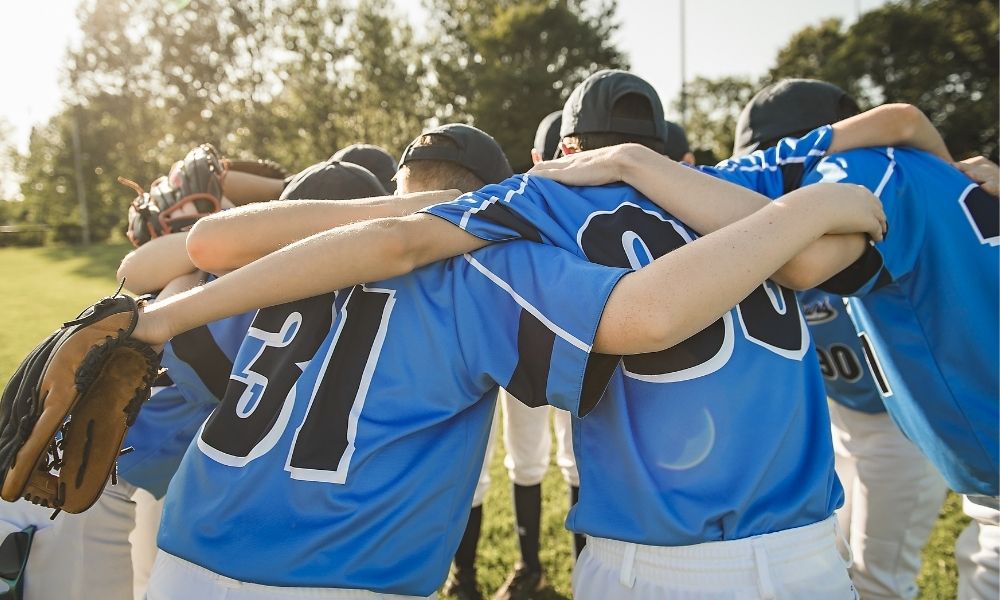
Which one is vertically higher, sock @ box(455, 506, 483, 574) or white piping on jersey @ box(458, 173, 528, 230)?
white piping on jersey @ box(458, 173, 528, 230)

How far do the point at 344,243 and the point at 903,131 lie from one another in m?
1.93

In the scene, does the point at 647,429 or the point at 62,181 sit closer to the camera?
the point at 647,429

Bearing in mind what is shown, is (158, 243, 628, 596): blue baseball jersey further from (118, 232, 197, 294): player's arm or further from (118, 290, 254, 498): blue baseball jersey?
(118, 232, 197, 294): player's arm

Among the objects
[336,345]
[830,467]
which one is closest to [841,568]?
[830,467]

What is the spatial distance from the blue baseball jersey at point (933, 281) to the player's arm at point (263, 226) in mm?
1114

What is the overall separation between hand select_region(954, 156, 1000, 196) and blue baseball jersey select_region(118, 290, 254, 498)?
257 cm

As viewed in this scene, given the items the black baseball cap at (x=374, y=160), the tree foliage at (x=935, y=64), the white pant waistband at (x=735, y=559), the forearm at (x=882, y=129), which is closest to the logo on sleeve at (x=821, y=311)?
the forearm at (x=882, y=129)

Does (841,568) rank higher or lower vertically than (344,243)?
lower

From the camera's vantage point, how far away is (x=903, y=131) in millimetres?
2436

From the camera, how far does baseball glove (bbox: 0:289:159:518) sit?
1581 millimetres

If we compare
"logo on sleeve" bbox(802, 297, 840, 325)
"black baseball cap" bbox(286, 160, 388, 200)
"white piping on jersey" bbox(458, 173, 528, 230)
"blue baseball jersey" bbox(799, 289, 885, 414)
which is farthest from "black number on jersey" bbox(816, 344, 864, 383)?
"black baseball cap" bbox(286, 160, 388, 200)

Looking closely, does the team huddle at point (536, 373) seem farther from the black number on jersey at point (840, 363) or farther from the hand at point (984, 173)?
the black number on jersey at point (840, 363)

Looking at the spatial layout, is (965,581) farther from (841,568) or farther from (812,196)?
(812,196)

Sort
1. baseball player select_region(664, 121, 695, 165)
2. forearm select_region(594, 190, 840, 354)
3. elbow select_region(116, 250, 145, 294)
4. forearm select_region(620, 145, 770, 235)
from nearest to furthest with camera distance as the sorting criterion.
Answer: forearm select_region(594, 190, 840, 354), forearm select_region(620, 145, 770, 235), elbow select_region(116, 250, 145, 294), baseball player select_region(664, 121, 695, 165)
